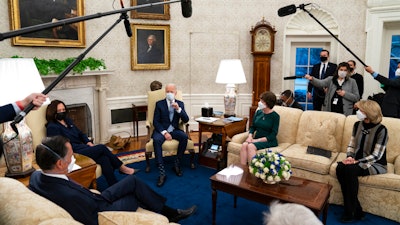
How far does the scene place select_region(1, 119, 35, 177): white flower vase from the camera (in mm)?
2930

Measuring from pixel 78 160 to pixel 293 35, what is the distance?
5.00 metres

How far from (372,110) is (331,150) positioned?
862 mm

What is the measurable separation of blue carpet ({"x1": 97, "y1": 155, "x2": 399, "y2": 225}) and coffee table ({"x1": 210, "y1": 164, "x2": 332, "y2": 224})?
26cm

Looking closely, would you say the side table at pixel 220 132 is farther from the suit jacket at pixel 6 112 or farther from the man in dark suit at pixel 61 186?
the suit jacket at pixel 6 112

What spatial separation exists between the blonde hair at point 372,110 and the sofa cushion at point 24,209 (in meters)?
2.89

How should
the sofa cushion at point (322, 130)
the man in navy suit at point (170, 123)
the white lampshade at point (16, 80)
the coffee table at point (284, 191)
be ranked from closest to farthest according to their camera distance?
the white lampshade at point (16, 80) → the coffee table at point (284, 191) → the sofa cushion at point (322, 130) → the man in navy suit at point (170, 123)

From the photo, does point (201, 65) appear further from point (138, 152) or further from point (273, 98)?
point (273, 98)

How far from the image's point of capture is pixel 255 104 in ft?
22.3

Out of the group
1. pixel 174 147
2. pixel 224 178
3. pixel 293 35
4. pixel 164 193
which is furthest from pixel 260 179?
pixel 293 35

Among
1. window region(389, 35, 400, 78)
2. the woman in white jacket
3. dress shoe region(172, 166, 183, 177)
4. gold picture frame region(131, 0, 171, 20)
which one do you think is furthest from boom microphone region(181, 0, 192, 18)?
window region(389, 35, 400, 78)

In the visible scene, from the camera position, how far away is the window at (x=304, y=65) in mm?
6797

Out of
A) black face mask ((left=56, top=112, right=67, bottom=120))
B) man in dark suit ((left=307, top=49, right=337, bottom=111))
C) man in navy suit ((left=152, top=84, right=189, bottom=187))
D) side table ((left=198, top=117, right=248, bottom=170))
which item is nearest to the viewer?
black face mask ((left=56, top=112, right=67, bottom=120))

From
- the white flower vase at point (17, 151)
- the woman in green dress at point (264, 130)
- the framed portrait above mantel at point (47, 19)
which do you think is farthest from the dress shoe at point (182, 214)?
the framed portrait above mantel at point (47, 19)

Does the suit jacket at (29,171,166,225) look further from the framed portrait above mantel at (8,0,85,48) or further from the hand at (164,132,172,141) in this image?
Result: the framed portrait above mantel at (8,0,85,48)
